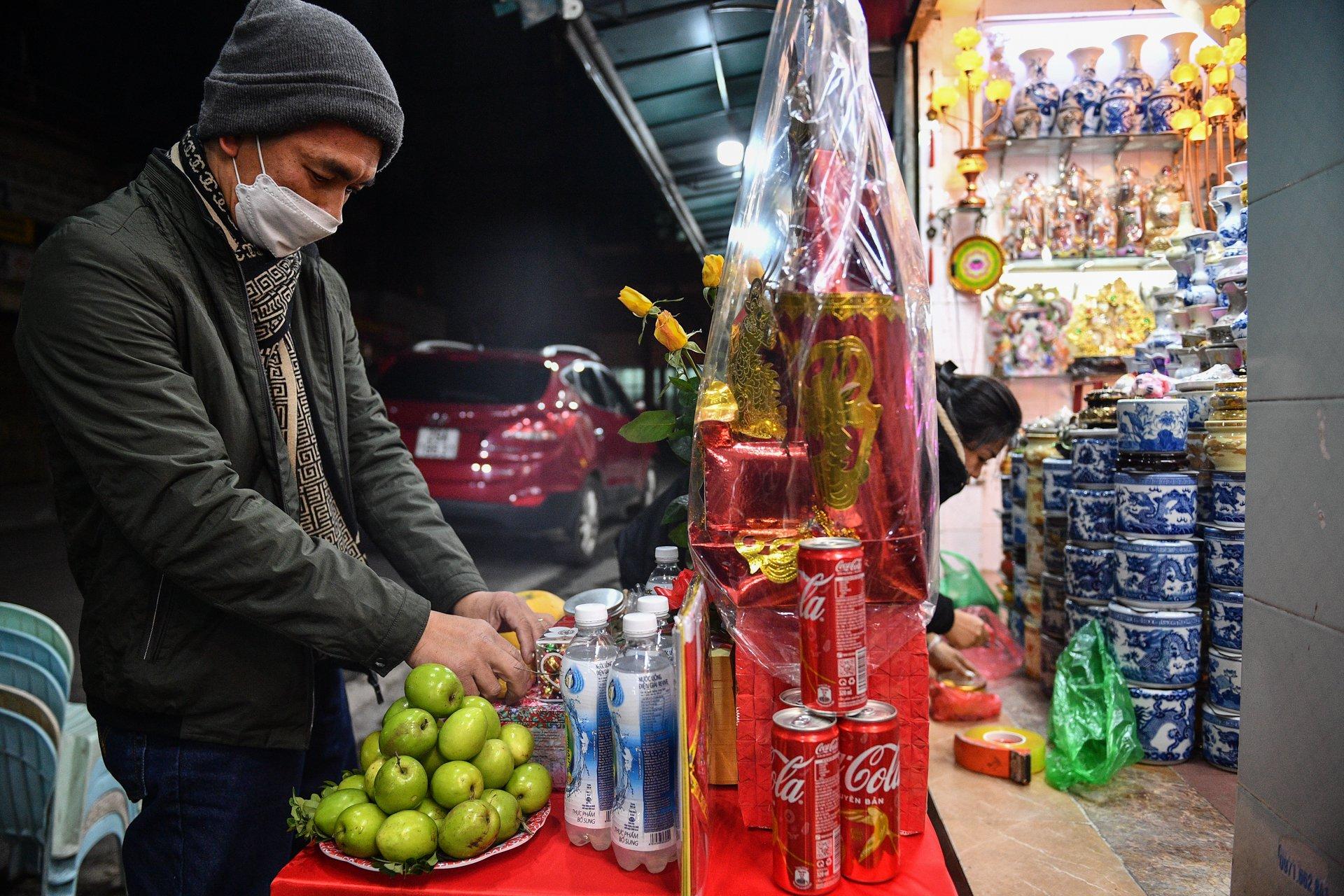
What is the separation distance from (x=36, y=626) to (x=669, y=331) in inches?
98.5

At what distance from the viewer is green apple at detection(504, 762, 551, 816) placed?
1274 mm

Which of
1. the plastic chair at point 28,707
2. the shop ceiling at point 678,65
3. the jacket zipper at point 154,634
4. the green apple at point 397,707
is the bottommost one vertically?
the plastic chair at point 28,707

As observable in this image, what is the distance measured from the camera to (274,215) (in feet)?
4.78

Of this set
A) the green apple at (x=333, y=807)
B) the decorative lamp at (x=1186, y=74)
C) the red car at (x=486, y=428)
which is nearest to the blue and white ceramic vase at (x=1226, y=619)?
the green apple at (x=333, y=807)

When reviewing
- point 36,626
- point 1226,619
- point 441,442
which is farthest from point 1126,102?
point 36,626

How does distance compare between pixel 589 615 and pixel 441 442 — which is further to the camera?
pixel 441 442

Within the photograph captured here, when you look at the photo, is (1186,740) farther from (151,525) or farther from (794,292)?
(151,525)

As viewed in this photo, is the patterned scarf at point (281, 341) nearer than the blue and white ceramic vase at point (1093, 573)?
Yes

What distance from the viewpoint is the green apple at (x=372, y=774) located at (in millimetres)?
1220

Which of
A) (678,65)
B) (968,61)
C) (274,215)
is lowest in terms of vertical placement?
(274,215)

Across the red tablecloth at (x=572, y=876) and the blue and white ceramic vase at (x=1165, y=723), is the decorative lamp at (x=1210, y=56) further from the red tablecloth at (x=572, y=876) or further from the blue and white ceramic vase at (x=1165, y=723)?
the red tablecloth at (x=572, y=876)

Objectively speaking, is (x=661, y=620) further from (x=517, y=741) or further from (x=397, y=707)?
(x=397, y=707)

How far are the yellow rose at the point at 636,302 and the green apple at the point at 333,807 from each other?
90 centimetres

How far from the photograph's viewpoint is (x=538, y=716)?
1410 mm
